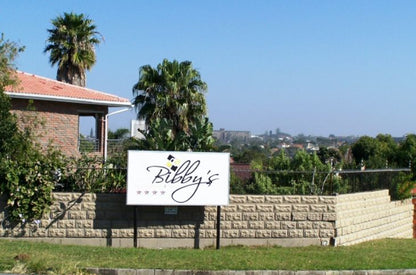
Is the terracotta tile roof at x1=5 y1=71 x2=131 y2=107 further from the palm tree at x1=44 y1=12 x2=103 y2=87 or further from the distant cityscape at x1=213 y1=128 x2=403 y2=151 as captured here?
the distant cityscape at x1=213 y1=128 x2=403 y2=151

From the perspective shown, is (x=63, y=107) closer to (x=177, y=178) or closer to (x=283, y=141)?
(x=177, y=178)

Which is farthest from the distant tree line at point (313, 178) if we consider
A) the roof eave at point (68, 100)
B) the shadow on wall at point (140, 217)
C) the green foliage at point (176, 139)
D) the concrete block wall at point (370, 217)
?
the roof eave at point (68, 100)

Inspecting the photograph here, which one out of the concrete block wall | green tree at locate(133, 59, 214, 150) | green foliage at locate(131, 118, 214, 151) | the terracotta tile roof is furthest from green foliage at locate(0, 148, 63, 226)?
green tree at locate(133, 59, 214, 150)

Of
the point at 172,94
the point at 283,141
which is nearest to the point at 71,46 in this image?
the point at 172,94

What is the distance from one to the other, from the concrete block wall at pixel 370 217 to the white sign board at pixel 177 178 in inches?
135

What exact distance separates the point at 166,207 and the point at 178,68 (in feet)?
53.8

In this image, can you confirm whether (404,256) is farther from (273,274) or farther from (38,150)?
(38,150)

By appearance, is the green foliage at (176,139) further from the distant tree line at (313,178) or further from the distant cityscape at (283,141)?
the distant cityscape at (283,141)

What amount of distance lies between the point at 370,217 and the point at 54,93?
40.7ft

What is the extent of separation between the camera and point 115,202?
Result: 14883 millimetres

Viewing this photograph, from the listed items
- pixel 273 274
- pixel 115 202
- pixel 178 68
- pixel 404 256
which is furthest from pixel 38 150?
pixel 178 68

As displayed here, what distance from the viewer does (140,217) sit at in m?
15.0

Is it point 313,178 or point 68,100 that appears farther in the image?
point 68,100

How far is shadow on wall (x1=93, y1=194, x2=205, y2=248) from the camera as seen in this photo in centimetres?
1488
